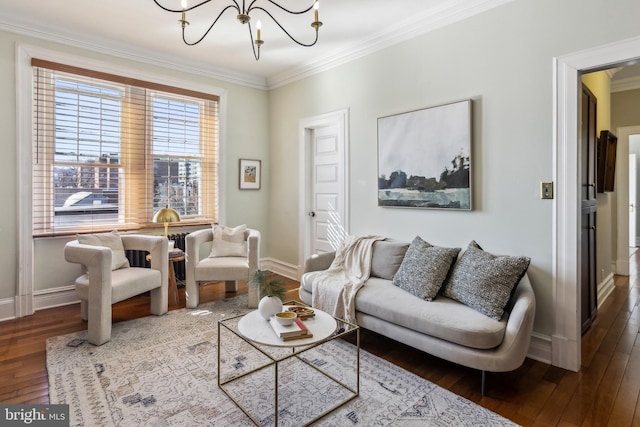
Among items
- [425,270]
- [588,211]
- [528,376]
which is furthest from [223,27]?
[528,376]

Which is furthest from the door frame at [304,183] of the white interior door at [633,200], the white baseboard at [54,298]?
the white interior door at [633,200]

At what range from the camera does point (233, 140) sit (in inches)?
189

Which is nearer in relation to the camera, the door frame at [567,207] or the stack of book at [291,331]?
the stack of book at [291,331]

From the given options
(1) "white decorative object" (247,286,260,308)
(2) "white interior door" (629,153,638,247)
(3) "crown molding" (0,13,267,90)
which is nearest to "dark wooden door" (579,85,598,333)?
(1) "white decorative object" (247,286,260,308)

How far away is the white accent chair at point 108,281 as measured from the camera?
2732 millimetres

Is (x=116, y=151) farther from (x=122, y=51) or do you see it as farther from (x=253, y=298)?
(x=253, y=298)

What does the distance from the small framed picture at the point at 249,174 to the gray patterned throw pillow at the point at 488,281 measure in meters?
3.24

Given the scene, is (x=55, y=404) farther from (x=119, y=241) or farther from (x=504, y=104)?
(x=504, y=104)

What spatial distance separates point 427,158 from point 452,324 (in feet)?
5.07

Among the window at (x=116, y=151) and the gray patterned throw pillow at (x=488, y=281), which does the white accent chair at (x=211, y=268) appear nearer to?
the window at (x=116, y=151)

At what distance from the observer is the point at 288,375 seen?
2312 millimetres

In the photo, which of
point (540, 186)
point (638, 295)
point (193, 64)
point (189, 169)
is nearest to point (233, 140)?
point (189, 169)

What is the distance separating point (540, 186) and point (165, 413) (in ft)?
9.15

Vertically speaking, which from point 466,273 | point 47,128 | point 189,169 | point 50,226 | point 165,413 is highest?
point 47,128
